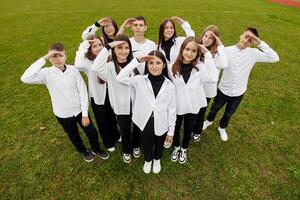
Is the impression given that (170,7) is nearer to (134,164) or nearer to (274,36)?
(274,36)

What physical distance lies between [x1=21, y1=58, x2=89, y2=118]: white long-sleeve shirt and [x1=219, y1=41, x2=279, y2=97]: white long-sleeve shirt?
2.68 m

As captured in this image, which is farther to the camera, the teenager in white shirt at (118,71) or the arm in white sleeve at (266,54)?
the arm in white sleeve at (266,54)

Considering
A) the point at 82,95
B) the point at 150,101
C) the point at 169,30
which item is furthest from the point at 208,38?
the point at 82,95

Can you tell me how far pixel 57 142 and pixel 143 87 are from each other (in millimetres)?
2775

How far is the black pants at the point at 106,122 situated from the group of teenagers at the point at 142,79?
0.02 meters

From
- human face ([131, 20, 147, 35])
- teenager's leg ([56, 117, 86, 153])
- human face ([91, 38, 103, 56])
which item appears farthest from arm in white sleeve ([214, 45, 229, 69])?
teenager's leg ([56, 117, 86, 153])

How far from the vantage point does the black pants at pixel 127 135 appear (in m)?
3.80

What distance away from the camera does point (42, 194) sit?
12.6 ft

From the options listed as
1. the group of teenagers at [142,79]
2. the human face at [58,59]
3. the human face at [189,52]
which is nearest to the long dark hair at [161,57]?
the group of teenagers at [142,79]

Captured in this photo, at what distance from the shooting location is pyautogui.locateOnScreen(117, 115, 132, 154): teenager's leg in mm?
3782

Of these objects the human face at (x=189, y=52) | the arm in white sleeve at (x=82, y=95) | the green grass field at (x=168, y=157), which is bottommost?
the green grass field at (x=168, y=157)

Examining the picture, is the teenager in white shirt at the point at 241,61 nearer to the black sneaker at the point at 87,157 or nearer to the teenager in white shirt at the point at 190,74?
the teenager in white shirt at the point at 190,74

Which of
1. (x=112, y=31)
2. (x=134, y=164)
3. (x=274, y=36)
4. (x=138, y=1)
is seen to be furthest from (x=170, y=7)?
(x=134, y=164)

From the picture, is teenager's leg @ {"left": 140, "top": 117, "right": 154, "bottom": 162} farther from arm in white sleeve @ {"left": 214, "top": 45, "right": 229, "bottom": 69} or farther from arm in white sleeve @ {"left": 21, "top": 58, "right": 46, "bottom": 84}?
arm in white sleeve @ {"left": 21, "top": 58, "right": 46, "bottom": 84}
